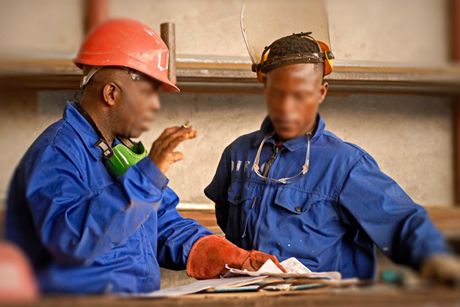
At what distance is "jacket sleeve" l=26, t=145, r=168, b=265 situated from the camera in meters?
1.42

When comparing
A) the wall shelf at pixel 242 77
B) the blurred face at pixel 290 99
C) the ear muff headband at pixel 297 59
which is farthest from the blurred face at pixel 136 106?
the wall shelf at pixel 242 77

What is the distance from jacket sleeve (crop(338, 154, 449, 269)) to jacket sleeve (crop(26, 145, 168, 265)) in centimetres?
80

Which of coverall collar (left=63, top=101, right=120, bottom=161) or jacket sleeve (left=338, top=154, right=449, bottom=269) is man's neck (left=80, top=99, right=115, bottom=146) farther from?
jacket sleeve (left=338, top=154, right=449, bottom=269)

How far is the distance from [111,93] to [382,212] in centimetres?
107

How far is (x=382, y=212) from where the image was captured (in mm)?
1781

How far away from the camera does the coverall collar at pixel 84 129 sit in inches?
69.2

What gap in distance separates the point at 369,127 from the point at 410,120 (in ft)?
1.12

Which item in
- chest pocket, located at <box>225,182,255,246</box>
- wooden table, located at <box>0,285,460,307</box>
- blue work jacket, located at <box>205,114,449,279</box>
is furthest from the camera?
chest pocket, located at <box>225,182,255,246</box>

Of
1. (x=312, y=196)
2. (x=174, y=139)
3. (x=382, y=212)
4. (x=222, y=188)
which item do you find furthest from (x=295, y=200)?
(x=174, y=139)

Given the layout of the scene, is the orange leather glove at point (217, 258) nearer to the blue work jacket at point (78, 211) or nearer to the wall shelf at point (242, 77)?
the blue work jacket at point (78, 211)

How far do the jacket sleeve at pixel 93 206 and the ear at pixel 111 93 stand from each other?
0.30 metres

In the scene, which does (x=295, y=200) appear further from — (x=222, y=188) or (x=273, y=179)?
(x=222, y=188)

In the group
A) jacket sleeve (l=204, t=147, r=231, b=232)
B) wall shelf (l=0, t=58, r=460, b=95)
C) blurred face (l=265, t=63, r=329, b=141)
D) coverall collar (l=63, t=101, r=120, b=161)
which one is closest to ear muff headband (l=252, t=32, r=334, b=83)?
blurred face (l=265, t=63, r=329, b=141)

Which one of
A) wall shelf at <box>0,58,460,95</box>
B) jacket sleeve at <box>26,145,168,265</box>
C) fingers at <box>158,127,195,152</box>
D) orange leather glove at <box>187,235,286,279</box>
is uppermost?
wall shelf at <box>0,58,460,95</box>
